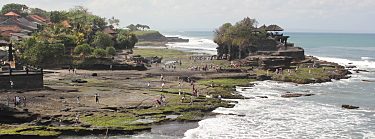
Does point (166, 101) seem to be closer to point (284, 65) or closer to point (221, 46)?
point (284, 65)

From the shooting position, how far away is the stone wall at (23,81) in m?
56.1

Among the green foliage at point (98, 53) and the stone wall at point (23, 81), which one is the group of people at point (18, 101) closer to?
the stone wall at point (23, 81)

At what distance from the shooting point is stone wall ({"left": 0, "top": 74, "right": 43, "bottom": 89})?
56125 mm

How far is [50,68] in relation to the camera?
284 feet

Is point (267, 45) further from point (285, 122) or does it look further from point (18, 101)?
point (18, 101)

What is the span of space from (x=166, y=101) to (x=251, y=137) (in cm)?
1588

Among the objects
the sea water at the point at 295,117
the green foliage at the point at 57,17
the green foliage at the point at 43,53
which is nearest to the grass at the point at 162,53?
the green foliage at the point at 57,17

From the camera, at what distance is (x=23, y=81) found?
58.0m

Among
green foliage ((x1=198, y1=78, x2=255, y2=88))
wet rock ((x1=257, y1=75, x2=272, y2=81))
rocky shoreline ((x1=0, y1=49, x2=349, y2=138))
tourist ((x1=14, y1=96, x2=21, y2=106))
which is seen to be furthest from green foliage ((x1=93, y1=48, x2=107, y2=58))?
tourist ((x1=14, y1=96, x2=21, y2=106))

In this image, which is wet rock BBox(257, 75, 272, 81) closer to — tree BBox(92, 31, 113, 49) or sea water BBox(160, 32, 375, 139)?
sea water BBox(160, 32, 375, 139)

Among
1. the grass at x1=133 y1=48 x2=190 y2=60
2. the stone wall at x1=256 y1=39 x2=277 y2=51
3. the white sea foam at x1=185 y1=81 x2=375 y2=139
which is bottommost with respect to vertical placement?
the white sea foam at x1=185 y1=81 x2=375 y2=139

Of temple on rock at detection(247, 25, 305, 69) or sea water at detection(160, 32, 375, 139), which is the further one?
temple on rock at detection(247, 25, 305, 69)

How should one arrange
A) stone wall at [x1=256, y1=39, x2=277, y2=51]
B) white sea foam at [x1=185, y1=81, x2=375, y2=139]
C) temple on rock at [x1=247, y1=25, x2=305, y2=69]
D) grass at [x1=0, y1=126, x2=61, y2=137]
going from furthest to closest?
stone wall at [x1=256, y1=39, x2=277, y2=51] < temple on rock at [x1=247, y1=25, x2=305, y2=69] < white sea foam at [x1=185, y1=81, x2=375, y2=139] < grass at [x1=0, y1=126, x2=61, y2=137]

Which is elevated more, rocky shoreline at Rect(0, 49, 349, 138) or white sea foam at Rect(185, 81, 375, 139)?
rocky shoreline at Rect(0, 49, 349, 138)
